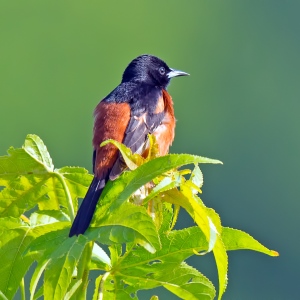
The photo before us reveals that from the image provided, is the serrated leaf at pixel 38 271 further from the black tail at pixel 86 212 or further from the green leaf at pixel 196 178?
the green leaf at pixel 196 178

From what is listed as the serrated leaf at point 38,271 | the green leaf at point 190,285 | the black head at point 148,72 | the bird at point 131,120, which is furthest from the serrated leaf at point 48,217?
the black head at point 148,72

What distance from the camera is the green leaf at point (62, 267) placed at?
2053 millimetres

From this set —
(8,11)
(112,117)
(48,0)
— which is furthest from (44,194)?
(48,0)

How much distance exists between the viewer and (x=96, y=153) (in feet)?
11.5

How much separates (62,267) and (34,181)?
0.38 meters

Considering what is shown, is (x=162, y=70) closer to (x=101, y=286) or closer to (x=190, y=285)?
(x=190, y=285)

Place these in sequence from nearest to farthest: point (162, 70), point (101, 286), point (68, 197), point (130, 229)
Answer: point (130, 229) < point (101, 286) < point (68, 197) < point (162, 70)

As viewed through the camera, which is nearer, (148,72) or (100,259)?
(100,259)

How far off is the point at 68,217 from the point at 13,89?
2354 cm

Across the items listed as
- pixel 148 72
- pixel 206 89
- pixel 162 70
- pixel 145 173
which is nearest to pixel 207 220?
pixel 145 173

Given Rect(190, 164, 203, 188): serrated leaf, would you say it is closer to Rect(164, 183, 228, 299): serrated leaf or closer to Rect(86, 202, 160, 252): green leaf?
Rect(164, 183, 228, 299): serrated leaf

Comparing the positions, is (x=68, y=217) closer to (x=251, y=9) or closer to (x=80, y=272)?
(x=80, y=272)

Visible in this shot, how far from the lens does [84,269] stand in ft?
6.91

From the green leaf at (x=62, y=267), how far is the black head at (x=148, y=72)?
2.82 metres
